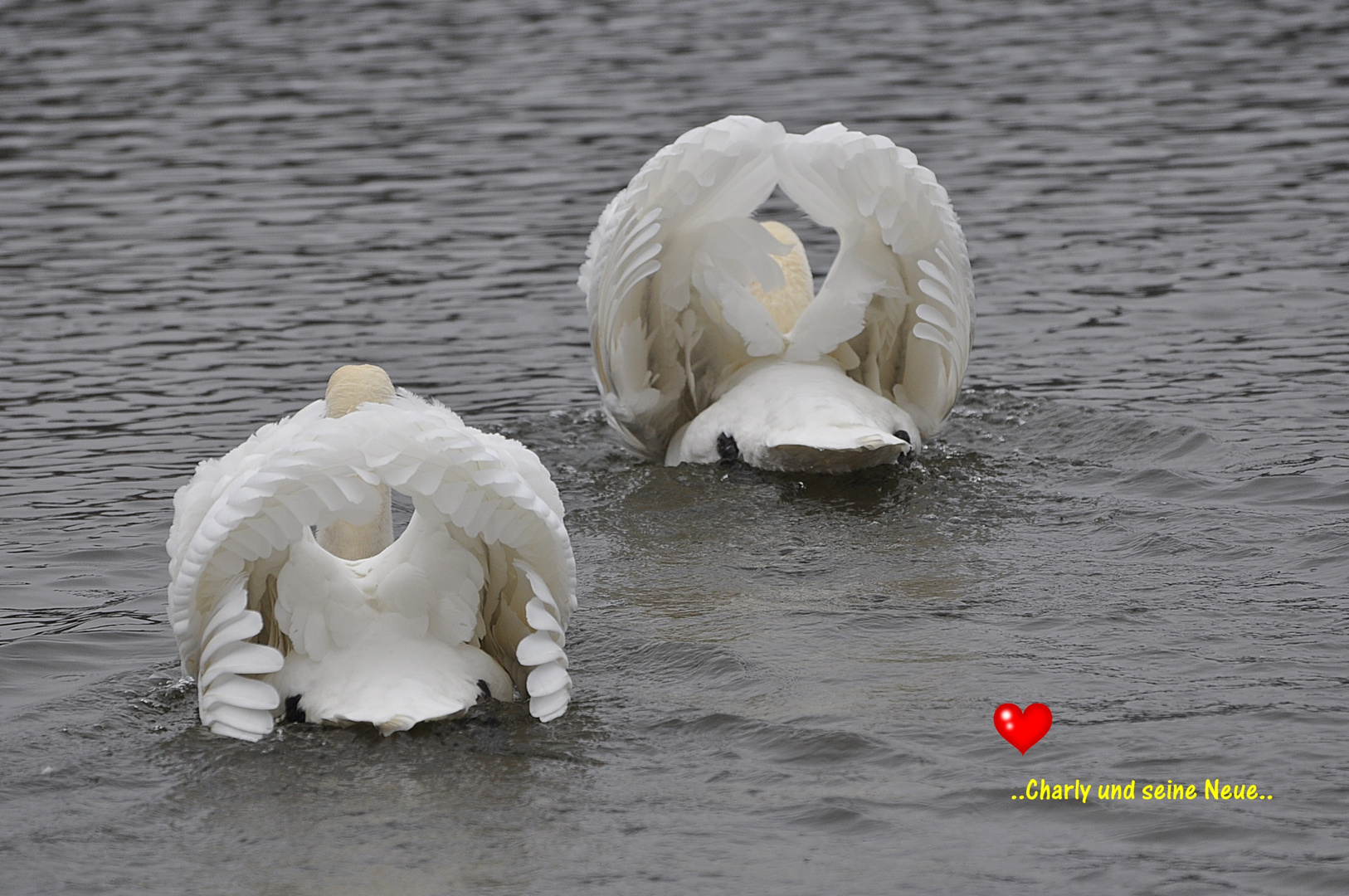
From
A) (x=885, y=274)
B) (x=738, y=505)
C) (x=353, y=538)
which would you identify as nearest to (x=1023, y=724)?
(x=353, y=538)

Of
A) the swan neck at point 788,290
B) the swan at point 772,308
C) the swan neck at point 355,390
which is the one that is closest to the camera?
the swan neck at point 355,390

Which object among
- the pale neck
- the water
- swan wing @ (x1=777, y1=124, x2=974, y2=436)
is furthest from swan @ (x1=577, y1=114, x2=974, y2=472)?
the pale neck

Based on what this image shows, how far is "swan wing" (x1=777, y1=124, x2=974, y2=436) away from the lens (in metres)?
8.38

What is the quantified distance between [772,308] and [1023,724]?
4601 mm

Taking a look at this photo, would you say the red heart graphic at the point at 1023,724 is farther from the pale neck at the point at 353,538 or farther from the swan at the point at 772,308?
the swan at the point at 772,308

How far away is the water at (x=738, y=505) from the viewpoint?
4789mm

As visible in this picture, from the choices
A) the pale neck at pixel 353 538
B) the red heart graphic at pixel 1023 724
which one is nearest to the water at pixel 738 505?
the red heart graphic at pixel 1023 724

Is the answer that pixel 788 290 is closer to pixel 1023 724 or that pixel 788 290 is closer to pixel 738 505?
pixel 738 505

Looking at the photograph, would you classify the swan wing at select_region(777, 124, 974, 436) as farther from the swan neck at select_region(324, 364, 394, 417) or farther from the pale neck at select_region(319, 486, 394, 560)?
the pale neck at select_region(319, 486, 394, 560)

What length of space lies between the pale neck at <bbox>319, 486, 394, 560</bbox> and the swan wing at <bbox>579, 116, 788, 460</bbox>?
2.58 m

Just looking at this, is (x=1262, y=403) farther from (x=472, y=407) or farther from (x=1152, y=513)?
Answer: (x=472, y=407)

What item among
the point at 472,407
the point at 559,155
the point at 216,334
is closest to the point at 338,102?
the point at 559,155

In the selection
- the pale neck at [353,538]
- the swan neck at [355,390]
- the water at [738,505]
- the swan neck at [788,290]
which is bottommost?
the water at [738,505]

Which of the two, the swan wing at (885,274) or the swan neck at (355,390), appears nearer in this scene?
the swan neck at (355,390)
